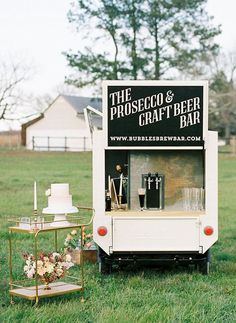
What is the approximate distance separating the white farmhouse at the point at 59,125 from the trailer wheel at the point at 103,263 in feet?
175

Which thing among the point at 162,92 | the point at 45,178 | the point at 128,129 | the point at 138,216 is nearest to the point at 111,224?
the point at 138,216

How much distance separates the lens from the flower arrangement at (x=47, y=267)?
7.58 m

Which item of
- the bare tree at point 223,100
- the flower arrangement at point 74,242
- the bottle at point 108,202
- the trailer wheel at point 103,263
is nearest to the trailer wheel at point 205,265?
the trailer wheel at point 103,263

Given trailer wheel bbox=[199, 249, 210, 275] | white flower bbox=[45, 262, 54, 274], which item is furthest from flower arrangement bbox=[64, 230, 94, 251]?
white flower bbox=[45, 262, 54, 274]

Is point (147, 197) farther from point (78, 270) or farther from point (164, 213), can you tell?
point (78, 270)

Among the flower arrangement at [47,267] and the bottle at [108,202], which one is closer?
the flower arrangement at [47,267]

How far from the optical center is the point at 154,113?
9.23 m

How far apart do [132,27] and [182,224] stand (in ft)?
127

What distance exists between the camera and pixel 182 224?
908 centimetres

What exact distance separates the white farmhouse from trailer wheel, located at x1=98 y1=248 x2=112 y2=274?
175ft

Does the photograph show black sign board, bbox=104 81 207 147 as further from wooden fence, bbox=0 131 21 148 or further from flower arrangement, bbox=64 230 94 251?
wooden fence, bbox=0 131 21 148

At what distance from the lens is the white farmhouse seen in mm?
63656

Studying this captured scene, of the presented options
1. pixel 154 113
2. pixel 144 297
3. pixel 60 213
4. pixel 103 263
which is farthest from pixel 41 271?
pixel 154 113

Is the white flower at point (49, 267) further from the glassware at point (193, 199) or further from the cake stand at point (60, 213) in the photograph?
the glassware at point (193, 199)
